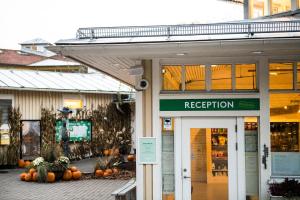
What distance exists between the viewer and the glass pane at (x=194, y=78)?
10664mm

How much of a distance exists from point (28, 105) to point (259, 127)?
14285mm

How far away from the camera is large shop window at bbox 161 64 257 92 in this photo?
1059 cm

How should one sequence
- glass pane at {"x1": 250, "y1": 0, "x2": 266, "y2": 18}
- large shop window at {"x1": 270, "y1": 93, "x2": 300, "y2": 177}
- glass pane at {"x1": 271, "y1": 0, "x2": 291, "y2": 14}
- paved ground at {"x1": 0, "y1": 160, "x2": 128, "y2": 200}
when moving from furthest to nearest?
1. glass pane at {"x1": 250, "y1": 0, "x2": 266, "y2": 18}
2. glass pane at {"x1": 271, "y1": 0, "x2": 291, "y2": 14}
3. paved ground at {"x1": 0, "y1": 160, "x2": 128, "y2": 200}
4. large shop window at {"x1": 270, "y1": 93, "x2": 300, "y2": 177}

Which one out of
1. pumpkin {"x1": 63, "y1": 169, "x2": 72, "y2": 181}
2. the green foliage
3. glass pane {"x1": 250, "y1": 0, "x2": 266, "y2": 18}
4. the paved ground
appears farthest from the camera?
pumpkin {"x1": 63, "y1": 169, "x2": 72, "y2": 181}

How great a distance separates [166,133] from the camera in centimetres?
1074

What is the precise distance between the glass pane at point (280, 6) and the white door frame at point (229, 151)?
18.5 feet

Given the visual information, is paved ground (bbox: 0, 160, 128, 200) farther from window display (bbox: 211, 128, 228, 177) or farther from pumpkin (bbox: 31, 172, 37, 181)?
window display (bbox: 211, 128, 228, 177)

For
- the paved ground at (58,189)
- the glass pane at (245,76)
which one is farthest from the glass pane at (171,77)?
the paved ground at (58,189)

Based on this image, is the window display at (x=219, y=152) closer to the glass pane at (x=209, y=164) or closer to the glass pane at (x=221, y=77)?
the glass pane at (x=209, y=164)

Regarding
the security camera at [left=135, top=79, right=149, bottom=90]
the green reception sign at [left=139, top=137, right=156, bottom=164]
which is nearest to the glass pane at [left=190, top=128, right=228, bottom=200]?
the green reception sign at [left=139, top=137, right=156, bottom=164]

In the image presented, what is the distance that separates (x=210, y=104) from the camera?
34.5ft

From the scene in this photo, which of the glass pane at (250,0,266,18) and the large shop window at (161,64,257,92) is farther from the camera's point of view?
the glass pane at (250,0,266,18)

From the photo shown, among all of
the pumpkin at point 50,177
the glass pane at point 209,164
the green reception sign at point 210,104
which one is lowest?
the pumpkin at point 50,177

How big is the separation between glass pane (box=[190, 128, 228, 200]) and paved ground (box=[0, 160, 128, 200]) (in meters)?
4.28
